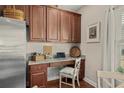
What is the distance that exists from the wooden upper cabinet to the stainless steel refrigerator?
680mm

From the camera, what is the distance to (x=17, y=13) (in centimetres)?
244

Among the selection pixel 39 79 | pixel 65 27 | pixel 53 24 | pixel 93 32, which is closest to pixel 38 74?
pixel 39 79

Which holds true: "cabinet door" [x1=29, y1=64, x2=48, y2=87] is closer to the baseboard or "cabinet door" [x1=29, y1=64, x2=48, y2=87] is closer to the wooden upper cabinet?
the wooden upper cabinet

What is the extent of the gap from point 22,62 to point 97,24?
2.14 meters

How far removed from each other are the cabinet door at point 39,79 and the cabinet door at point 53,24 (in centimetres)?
96

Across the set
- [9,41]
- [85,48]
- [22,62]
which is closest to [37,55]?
[22,62]

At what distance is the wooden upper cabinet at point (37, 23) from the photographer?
3.03 meters

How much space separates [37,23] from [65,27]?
96cm

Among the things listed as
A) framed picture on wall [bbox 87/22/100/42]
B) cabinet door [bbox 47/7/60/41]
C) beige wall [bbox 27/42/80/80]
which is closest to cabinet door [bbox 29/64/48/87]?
beige wall [bbox 27/42/80/80]

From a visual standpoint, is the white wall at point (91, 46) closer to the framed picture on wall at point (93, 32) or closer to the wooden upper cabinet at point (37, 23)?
the framed picture on wall at point (93, 32)

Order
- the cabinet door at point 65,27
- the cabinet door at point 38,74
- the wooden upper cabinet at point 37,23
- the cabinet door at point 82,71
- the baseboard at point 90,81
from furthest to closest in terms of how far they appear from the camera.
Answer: the cabinet door at point 82,71
the cabinet door at point 65,27
the baseboard at point 90,81
the wooden upper cabinet at point 37,23
the cabinet door at point 38,74

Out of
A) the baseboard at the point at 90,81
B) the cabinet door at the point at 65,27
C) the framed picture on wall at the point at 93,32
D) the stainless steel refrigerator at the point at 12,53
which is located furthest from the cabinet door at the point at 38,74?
the framed picture on wall at the point at 93,32

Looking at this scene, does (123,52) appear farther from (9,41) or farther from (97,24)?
(9,41)

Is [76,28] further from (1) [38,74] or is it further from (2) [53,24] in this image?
(1) [38,74]
